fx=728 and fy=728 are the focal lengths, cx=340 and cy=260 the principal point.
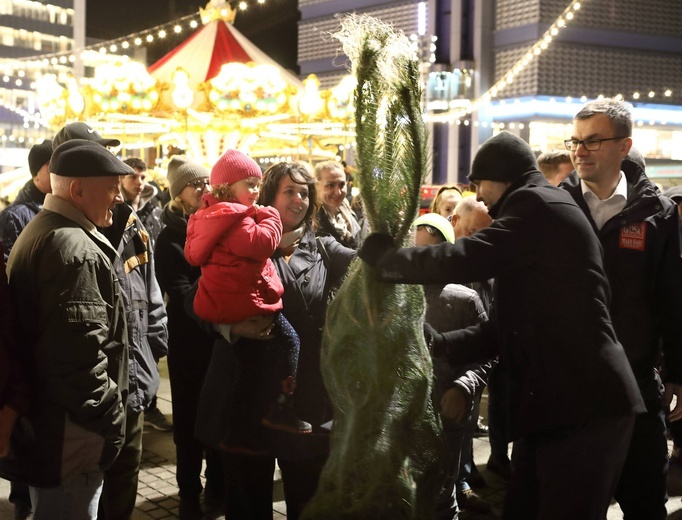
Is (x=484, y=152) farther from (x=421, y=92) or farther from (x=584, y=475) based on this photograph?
(x=584, y=475)

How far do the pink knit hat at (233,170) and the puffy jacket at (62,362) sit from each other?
87 cm

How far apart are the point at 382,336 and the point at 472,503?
105 inches

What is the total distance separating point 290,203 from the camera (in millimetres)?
3365

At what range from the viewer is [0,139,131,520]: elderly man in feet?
8.72

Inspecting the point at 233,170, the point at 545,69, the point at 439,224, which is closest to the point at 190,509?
the point at 233,170

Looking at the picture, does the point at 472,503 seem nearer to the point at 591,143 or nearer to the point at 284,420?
the point at 284,420

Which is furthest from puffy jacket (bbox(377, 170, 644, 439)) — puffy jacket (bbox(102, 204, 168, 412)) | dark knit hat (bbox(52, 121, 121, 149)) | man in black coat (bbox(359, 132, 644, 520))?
dark knit hat (bbox(52, 121, 121, 149))

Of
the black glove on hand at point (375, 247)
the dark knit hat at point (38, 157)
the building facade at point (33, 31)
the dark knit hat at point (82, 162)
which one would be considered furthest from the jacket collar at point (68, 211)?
the building facade at point (33, 31)

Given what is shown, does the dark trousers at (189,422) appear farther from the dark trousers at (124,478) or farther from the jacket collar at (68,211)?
the jacket collar at (68,211)

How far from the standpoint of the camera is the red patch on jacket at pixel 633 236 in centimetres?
316

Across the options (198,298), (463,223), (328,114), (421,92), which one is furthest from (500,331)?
(328,114)

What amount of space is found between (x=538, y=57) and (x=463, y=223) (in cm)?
1962

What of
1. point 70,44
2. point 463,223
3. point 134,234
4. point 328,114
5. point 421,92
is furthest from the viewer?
point 70,44

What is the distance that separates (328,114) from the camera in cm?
1270
